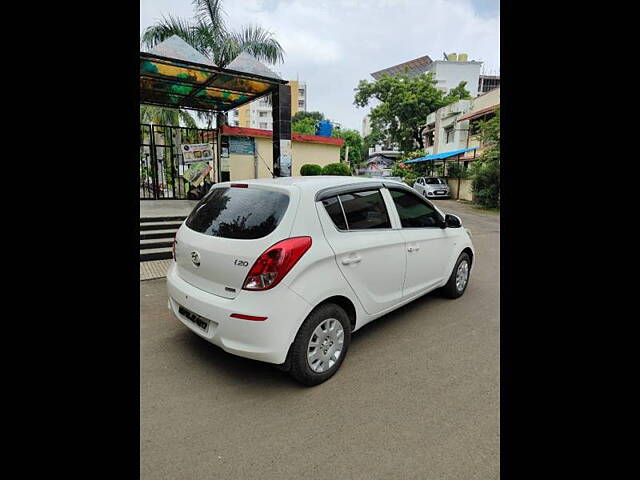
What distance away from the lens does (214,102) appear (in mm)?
10938

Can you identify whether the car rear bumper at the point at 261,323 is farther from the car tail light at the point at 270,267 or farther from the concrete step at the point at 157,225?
the concrete step at the point at 157,225

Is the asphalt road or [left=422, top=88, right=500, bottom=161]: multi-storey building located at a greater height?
[left=422, top=88, right=500, bottom=161]: multi-storey building

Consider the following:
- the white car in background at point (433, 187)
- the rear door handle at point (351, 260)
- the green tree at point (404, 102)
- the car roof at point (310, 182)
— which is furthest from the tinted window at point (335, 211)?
the green tree at point (404, 102)

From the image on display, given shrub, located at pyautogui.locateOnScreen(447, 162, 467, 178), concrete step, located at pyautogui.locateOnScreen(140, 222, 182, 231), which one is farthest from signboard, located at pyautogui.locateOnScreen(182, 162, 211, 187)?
shrub, located at pyautogui.locateOnScreen(447, 162, 467, 178)

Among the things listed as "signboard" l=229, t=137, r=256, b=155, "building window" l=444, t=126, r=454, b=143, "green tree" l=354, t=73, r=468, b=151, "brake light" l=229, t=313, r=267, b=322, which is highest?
"green tree" l=354, t=73, r=468, b=151

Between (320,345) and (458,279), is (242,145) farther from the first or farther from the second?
(320,345)

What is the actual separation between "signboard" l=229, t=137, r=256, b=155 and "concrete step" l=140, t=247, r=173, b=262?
7.18 meters

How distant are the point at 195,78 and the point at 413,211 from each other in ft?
21.5

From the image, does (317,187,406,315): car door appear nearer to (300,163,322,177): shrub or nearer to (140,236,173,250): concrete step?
(140,236,173,250): concrete step

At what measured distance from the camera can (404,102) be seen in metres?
30.7

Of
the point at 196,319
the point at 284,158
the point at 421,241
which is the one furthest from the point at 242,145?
the point at 196,319

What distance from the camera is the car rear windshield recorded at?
281 cm

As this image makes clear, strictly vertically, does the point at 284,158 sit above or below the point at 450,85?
below
